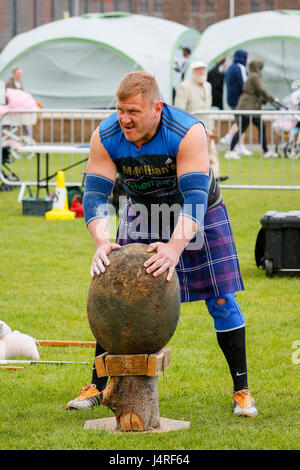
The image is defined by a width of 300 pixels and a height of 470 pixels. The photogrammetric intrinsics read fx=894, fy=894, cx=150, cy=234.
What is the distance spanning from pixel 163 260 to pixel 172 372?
1.50m

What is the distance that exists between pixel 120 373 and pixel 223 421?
618mm

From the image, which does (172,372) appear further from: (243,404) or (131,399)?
(131,399)

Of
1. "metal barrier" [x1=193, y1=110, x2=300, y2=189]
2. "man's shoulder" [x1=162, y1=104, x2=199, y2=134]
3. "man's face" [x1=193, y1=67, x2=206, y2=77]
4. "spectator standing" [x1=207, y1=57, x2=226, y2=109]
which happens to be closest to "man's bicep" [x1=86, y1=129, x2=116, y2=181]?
"man's shoulder" [x1=162, y1=104, x2=199, y2=134]

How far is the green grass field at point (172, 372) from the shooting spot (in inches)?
157

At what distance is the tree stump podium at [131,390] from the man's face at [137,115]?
38.8 inches

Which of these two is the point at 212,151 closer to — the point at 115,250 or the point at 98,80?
the point at 115,250

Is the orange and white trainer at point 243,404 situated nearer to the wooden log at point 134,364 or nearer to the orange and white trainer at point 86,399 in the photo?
the wooden log at point 134,364

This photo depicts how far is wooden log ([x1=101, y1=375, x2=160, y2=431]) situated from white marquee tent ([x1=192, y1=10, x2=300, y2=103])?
20136 mm

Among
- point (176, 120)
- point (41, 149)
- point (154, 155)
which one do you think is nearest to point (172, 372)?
point (154, 155)

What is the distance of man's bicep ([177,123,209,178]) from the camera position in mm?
3936

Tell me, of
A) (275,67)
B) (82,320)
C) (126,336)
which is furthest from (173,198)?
(275,67)

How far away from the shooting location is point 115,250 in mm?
4012

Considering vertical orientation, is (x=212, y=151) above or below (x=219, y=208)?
below

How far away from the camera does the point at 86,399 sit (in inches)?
179
